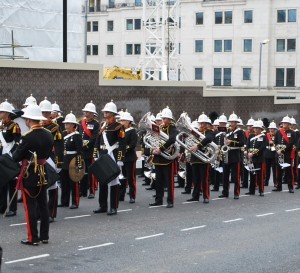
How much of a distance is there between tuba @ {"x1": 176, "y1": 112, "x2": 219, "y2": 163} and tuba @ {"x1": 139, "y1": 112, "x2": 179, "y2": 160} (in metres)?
0.60

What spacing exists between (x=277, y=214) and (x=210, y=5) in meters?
55.8

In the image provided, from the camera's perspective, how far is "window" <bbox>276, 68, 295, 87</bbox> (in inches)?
2682

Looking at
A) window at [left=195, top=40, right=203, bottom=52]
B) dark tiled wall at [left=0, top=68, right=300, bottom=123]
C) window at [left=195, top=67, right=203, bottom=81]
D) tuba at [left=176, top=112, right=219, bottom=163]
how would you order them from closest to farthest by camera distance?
1. tuba at [left=176, top=112, right=219, bottom=163]
2. dark tiled wall at [left=0, top=68, right=300, bottom=123]
3. window at [left=195, top=40, right=203, bottom=52]
4. window at [left=195, top=67, right=203, bottom=81]

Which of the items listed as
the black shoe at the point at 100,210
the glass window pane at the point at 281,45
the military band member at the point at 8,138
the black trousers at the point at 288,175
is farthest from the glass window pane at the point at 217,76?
the military band member at the point at 8,138

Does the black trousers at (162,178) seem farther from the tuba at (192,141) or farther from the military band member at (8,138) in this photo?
the military band member at (8,138)

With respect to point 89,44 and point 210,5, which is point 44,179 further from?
point 89,44

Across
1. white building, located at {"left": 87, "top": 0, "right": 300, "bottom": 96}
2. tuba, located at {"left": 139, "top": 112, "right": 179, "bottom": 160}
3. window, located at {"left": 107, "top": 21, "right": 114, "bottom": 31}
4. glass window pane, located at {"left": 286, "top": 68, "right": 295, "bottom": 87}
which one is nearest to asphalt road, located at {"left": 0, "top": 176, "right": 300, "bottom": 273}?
tuba, located at {"left": 139, "top": 112, "right": 179, "bottom": 160}

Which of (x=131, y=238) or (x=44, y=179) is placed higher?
(x=44, y=179)

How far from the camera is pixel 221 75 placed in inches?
2753

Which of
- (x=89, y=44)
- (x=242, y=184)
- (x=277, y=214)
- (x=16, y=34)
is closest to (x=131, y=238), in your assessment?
(x=277, y=214)

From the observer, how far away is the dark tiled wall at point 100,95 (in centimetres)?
A: 2280

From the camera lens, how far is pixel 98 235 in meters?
12.6

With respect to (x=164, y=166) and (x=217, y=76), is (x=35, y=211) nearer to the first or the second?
(x=164, y=166)

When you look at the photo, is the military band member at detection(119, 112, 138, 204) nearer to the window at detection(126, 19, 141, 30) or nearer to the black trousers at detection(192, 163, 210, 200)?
the black trousers at detection(192, 163, 210, 200)
